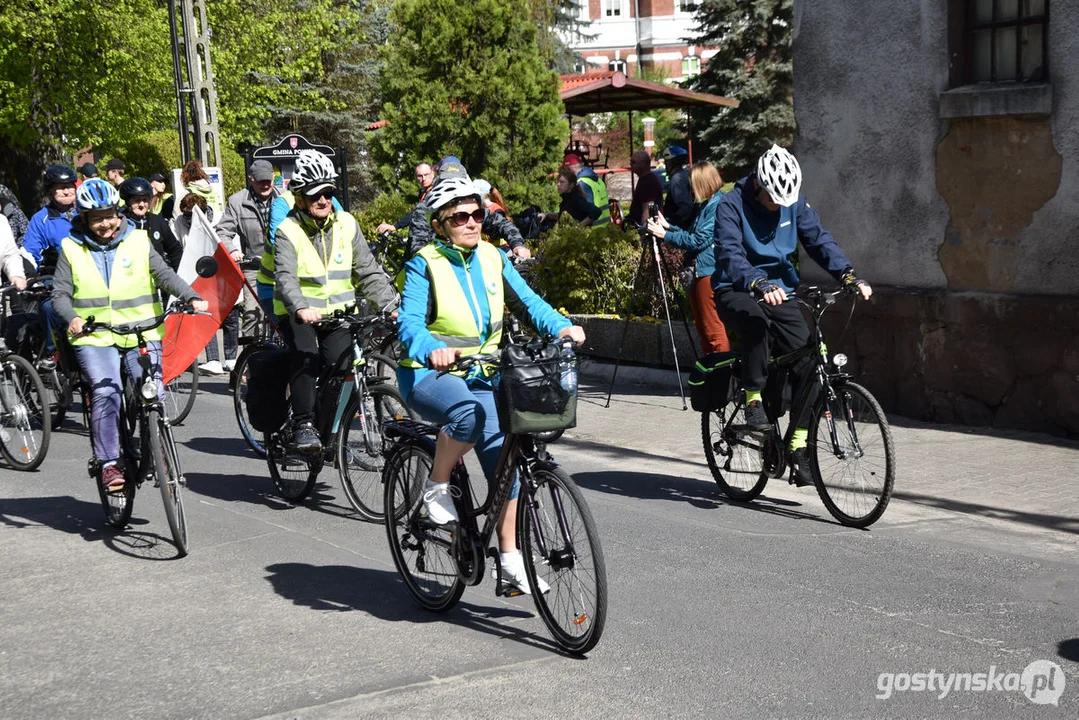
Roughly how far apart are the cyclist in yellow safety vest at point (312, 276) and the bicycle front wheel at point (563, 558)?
2.89 metres

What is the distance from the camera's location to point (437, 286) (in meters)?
5.71

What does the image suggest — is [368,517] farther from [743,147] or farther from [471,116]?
[743,147]

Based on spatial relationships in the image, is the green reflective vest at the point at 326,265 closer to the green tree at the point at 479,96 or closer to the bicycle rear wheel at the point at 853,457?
the bicycle rear wheel at the point at 853,457

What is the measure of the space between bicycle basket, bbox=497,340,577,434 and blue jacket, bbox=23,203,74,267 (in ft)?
27.1

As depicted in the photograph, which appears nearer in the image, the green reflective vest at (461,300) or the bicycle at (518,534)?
the bicycle at (518,534)

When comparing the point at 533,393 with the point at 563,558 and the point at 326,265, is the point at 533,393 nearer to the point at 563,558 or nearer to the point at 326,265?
the point at 563,558

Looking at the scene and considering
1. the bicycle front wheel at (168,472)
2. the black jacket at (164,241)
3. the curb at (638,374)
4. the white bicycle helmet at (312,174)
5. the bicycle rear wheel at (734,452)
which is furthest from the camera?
the curb at (638,374)

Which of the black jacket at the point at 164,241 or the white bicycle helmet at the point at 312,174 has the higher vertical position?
the white bicycle helmet at the point at 312,174

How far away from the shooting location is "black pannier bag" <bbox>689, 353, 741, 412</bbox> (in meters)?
8.04

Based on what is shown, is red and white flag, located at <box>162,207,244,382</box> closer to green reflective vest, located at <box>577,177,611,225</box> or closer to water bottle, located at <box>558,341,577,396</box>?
water bottle, located at <box>558,341,577,396</box>

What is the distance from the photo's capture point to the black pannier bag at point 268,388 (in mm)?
8328

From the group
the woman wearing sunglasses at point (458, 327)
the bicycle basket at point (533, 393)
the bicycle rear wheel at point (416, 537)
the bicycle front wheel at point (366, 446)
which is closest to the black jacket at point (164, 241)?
the bicycle front wheel at point (366, 446)

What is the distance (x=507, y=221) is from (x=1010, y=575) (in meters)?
6.20

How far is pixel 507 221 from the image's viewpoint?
1174cm
